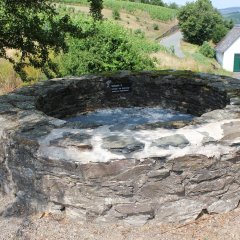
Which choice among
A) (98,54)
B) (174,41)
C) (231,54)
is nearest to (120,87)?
(98,54)

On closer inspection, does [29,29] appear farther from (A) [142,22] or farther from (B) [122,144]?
(A) [142,22]

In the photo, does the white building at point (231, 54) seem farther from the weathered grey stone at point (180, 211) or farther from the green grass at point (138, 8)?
the weathered grey stone at point (180, 211)

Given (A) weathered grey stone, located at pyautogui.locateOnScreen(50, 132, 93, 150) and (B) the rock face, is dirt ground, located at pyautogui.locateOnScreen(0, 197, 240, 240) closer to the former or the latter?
(B) the rock face

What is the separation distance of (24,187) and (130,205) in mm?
1246

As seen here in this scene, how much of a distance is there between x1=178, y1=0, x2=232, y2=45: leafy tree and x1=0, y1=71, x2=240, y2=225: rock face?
4169cm

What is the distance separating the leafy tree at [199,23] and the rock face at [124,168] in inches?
1641

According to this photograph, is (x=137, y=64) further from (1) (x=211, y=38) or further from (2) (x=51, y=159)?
(1) (x=211, y=38)

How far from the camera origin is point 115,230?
406 centimetres

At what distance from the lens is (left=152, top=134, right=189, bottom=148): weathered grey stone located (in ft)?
12.8

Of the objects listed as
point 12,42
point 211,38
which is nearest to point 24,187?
point 12,42

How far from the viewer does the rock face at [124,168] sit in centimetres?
386

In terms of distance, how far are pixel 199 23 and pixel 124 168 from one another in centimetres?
4309

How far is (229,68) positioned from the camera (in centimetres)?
3822

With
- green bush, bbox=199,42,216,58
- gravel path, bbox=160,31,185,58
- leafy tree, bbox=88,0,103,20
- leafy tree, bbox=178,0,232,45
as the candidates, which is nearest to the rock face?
leafy tree, bbox=88,0,103,20
